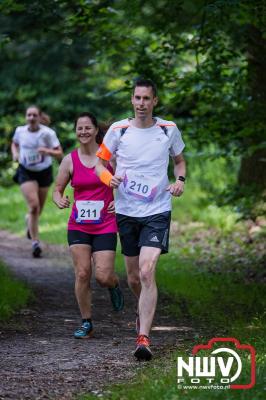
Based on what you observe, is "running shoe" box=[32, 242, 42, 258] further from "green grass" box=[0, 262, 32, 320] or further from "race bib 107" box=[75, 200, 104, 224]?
"race bib 107" box=[75, 200, 104, 224]

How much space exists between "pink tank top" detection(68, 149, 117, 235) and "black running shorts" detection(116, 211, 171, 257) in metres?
0.48

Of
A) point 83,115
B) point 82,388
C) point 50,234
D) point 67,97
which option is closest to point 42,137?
point 50,234

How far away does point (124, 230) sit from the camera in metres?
7.76

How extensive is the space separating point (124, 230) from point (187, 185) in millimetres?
14091

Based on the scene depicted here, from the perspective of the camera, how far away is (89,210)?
8.22 metres

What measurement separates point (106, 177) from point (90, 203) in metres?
0.62

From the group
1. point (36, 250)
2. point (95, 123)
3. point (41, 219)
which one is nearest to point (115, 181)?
point (95, 123)

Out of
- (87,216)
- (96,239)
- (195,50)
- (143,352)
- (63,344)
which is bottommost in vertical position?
(63,344)

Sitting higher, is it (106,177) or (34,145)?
(34,145)

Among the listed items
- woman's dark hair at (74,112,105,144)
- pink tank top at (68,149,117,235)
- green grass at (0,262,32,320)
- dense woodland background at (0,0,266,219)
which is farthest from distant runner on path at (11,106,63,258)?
pink tank top at (68,149,117,235)

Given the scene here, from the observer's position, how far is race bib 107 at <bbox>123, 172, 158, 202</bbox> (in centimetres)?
752

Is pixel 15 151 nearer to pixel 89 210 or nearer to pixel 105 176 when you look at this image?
pixel 89 210

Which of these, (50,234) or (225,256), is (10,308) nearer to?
(225,256)

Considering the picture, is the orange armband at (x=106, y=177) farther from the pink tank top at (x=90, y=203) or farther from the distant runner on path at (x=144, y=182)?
the pink tank top at (x=90, y=203)
